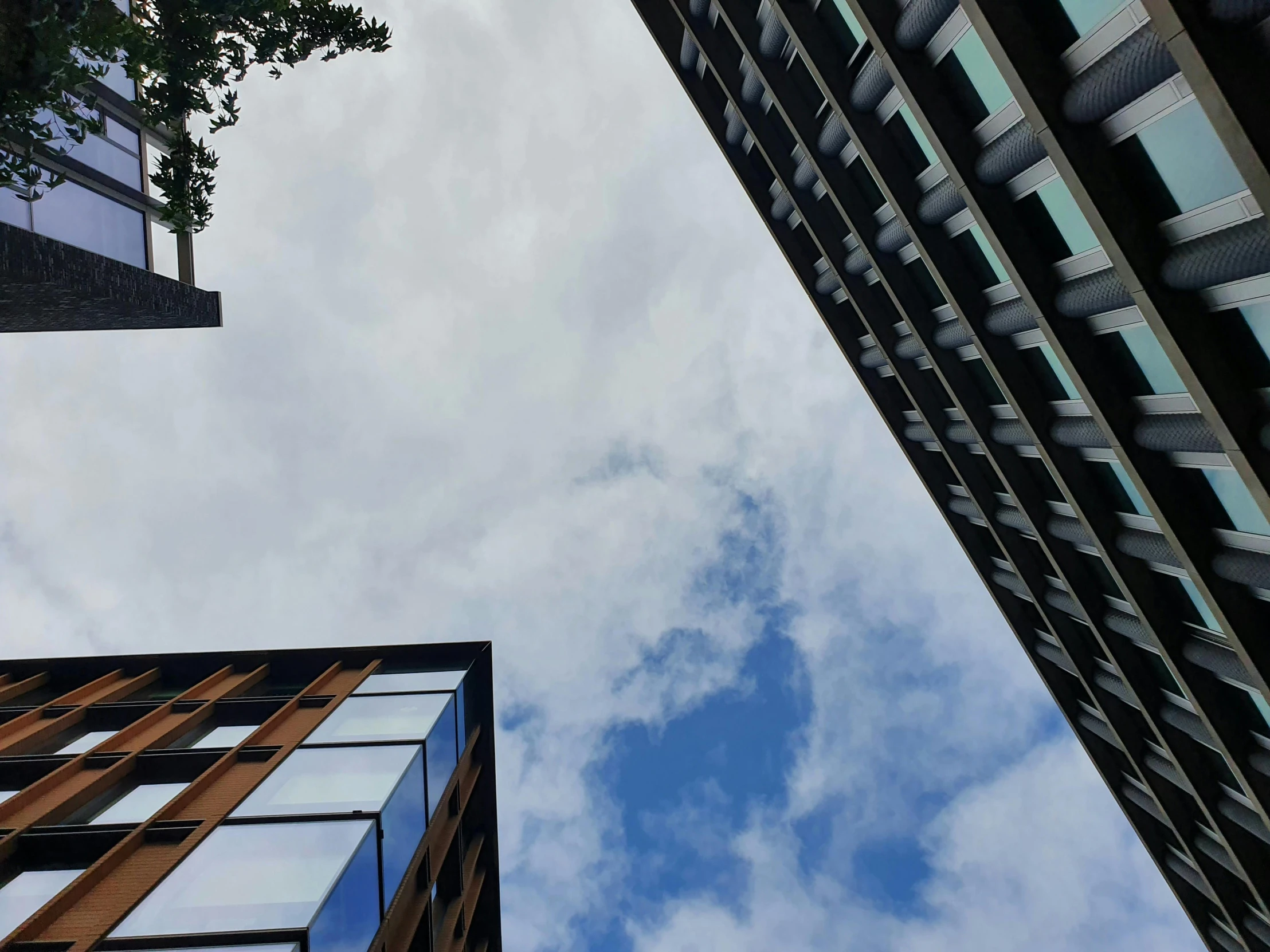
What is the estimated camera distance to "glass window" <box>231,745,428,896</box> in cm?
1359

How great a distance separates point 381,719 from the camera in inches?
710

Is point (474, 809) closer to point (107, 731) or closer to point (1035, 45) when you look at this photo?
point (107, 731)

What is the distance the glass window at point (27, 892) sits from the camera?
10625 mm

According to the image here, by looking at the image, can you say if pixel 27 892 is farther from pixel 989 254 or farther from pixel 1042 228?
pixel 989 254

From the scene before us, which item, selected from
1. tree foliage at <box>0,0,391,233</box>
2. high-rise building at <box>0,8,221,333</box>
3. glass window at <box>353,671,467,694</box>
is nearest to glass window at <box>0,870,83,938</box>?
glass window at <box>353,671,467,694</box>

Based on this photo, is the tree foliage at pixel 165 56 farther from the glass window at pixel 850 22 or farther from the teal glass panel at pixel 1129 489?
the teal glass panel at pixel 1129 489

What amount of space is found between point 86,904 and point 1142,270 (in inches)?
828

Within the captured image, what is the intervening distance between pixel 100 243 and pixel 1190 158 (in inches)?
770

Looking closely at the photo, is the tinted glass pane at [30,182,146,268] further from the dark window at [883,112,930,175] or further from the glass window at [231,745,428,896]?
the dark window at [883,112,930,175]

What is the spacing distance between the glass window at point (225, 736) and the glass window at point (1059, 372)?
76.2 feet

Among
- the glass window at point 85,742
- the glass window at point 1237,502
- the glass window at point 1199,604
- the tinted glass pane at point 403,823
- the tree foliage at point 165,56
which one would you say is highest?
the tree foliage at point 165,56

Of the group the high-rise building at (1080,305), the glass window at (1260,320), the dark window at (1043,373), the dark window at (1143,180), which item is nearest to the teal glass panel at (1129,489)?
the high-rise building at (1080,305)

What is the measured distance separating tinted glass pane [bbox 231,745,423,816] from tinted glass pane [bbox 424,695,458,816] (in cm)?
94

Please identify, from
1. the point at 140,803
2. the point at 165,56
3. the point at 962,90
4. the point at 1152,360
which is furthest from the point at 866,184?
the point at 140,803
